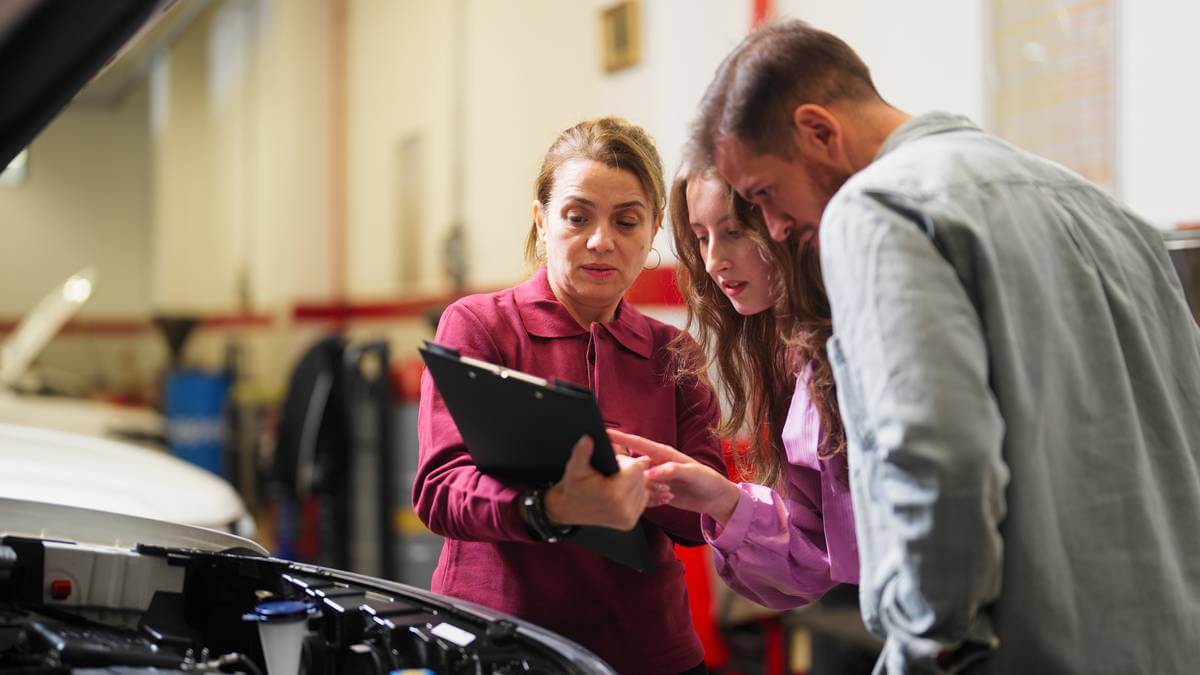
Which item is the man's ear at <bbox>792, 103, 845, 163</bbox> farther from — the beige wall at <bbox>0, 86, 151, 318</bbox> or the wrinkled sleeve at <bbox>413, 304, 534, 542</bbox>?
the beige wall at <bbox>0, 86, 151, 318</bbox>

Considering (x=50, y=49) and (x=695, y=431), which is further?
(x=695, y=431)

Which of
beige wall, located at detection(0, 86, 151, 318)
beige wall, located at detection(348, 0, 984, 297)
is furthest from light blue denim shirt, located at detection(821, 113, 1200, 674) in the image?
beige wall, located at detection(0, 86, 151, 318)

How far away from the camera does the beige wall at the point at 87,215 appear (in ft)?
31.6

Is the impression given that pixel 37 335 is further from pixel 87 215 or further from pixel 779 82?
pixel 779 82

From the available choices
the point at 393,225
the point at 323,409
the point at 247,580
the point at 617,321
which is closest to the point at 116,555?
the point at 247,580

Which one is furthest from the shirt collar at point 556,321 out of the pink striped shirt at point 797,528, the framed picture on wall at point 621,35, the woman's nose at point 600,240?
the framed picture on wall at point 621,35

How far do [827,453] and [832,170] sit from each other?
1.45 ft

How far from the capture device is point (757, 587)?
146 centimetres

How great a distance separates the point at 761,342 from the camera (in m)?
1.46

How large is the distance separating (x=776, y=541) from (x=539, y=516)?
41 cm

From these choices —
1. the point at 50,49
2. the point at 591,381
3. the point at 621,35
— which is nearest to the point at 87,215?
the point at 621,35

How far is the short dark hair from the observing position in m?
1.04

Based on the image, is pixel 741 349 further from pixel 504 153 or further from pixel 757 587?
pixel 504 153

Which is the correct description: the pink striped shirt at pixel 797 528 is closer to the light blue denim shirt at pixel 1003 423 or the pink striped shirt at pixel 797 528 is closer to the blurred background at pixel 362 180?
the light blue denim shirt at pixel 1003 423
